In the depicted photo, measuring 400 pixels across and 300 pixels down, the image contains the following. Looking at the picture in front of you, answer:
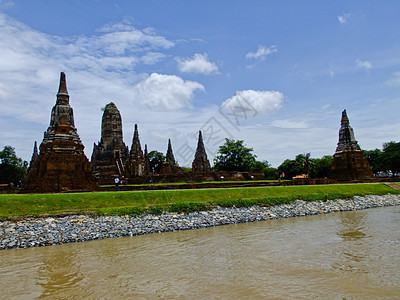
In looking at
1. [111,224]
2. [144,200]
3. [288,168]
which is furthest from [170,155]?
[111,224]

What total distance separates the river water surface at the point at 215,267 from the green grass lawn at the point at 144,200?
2616 millimetres

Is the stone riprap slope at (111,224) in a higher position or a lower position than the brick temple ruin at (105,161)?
lower

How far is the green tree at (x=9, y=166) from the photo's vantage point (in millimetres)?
41719

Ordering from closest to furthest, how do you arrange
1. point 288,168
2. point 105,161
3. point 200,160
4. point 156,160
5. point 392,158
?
point 105,161 < point 200,160 < point 392,158 < point 288,168 < point 156,160

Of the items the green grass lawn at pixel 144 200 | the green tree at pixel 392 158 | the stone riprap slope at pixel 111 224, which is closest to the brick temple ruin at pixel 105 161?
the green grass lawn at pixel 144 200

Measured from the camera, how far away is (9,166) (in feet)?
138

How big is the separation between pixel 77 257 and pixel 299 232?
7.85 meters

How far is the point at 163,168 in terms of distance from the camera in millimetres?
37594

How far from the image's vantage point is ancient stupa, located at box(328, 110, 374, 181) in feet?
116

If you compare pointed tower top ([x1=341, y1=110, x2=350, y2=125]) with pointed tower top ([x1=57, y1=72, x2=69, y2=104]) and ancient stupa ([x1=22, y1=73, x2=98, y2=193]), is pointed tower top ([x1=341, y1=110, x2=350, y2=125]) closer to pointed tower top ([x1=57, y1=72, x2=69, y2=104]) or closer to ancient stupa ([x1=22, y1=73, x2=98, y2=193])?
ancient stupa ([x1=22, y1=73, x2=98, y2=193])

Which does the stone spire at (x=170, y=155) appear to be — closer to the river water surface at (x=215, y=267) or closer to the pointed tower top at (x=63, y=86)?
the pointed tower top at (x=63, y=86)

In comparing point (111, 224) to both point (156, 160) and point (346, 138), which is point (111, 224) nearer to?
point (346, 138)

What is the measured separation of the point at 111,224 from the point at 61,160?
8429mm

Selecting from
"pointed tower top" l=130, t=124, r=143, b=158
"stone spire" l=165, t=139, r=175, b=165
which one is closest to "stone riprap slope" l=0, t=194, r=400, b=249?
"pointed tower top" l=130, t=124, r=143, b=158
